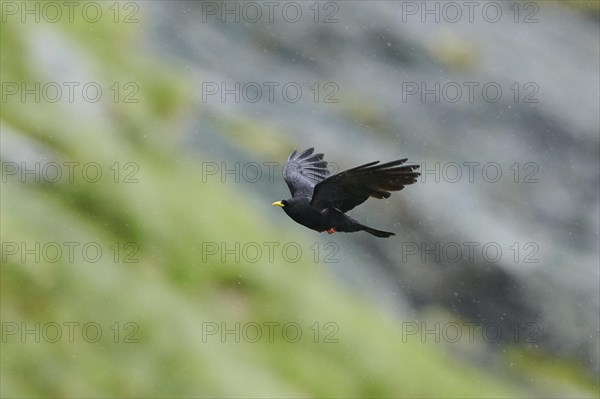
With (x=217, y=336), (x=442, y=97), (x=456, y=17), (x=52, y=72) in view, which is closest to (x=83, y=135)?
(x=52, y=72)

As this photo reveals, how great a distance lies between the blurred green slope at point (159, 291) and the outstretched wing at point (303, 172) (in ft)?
37.5

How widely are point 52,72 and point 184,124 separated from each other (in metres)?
4.94

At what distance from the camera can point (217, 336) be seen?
2883 cm

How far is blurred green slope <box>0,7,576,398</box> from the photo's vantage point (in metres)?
27.1

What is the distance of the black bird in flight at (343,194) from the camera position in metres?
13.2

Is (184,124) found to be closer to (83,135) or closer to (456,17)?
(83,135)
